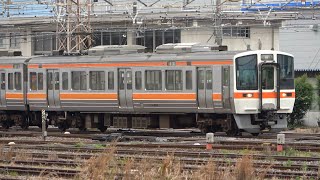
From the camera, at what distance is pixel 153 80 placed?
2572 centimetres

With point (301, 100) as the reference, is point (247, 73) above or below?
above

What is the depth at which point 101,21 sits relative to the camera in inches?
1779

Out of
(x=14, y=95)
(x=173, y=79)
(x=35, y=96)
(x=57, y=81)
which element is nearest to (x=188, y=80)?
(x=173, y=79)

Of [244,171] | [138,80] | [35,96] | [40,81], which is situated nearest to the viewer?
[244,171]

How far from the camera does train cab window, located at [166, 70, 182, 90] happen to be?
25125mm

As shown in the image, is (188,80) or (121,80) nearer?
(188,80)

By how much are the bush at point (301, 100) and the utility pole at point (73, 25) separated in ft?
33.0

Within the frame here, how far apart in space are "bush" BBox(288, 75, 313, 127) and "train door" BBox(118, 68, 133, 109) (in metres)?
10.4

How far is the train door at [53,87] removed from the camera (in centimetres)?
2830

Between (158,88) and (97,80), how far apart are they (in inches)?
105

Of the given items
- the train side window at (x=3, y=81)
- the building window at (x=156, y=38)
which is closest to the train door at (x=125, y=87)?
the train side window at (x=3, y=81)

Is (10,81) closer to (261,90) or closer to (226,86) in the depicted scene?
(226,86)

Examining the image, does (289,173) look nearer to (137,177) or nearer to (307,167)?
(307,167)

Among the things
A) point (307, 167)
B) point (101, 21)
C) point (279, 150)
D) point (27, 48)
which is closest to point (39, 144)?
point (279, 150)
